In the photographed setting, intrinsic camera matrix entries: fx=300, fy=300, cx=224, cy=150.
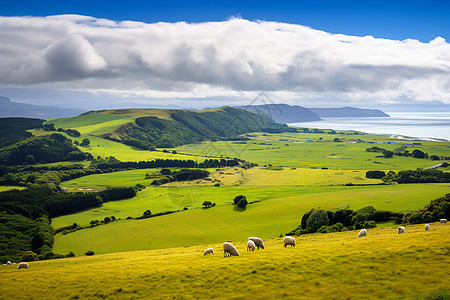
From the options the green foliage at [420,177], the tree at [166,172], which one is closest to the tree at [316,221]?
the green foliage at [420,177]

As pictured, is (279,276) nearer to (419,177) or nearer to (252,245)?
(252,245)

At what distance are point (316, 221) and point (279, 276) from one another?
37.1 m

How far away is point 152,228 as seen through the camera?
3088 inches

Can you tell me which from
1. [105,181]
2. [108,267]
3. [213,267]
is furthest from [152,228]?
[105,181]

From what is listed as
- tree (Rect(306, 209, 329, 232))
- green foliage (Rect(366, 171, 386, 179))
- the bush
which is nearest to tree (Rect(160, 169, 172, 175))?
green foliage (Rect(366, 171, 386, 179))

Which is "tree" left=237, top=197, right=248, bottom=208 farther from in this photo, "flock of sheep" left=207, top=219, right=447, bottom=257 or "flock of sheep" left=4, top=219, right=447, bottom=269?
"flock of sheep" left=207, top=219, right=447, bottom=257

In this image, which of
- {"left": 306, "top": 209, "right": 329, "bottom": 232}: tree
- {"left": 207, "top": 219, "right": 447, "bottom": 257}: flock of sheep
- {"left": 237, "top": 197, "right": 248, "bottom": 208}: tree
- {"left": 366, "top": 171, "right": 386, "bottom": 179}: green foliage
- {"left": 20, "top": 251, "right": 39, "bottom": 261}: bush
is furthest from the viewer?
{"left": 366, "top": 171, "right": 386, "bottom": 179}: green foliage

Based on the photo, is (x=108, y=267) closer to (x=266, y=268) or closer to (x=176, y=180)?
(x=266, y=268)

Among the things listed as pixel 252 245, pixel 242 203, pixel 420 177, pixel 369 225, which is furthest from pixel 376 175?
pixel 252 245

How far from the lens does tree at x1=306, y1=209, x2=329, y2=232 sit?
185 feet

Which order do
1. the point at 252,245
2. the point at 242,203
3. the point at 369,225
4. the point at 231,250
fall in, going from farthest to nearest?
the point at 242,203 → the point at 369,225 → the point at 252,245 → the point at 231,250

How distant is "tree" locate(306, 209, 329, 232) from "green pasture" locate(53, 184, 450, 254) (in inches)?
365

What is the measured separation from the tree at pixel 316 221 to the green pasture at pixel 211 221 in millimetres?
9280

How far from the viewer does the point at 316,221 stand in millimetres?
57688
